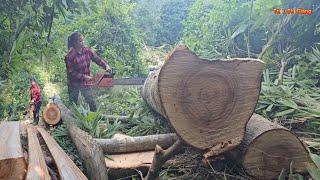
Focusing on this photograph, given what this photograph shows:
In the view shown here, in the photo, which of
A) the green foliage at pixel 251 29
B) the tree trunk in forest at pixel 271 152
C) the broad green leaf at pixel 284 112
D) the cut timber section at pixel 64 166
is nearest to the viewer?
the cut timber section at pixel 64 166

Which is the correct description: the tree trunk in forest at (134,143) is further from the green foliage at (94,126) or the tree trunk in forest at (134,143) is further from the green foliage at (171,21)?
the green foliage at (171,21)

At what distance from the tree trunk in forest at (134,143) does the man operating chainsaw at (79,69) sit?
2.35 metres

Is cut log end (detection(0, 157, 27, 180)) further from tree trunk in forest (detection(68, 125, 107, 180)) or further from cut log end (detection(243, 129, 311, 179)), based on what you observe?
cut log end (detection(243, 129, 311, 179))

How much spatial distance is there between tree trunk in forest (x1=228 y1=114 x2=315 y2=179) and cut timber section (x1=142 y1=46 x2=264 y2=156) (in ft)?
0.43

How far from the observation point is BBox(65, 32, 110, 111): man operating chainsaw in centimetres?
544

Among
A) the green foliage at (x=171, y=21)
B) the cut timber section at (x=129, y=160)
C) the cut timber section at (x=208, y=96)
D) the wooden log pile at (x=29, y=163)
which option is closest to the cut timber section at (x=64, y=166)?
the wooden log pile at (x=29, y=163)

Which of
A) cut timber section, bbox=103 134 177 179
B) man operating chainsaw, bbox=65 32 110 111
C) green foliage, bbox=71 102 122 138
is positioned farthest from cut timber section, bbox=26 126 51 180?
man operating chainsaw, bbox=65 32 110 111

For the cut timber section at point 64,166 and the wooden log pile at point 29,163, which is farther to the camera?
the cut timber section at point 64,166

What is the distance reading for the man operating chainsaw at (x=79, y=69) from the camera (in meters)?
5.44

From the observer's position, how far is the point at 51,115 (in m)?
4.66

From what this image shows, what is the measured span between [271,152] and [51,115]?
3024 millimetres

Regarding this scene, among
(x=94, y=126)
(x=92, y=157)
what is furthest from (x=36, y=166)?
(x=94, y=126)

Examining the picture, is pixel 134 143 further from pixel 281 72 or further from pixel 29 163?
pixel 281 72

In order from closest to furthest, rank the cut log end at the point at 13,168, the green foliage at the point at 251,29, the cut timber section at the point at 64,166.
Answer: the cut log end at the point at 13,168 < the cut timber section at the point at 64,166 < the green foliage at the point at 251,29
